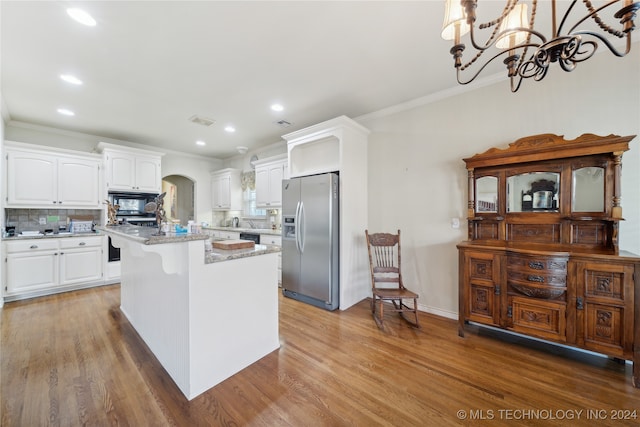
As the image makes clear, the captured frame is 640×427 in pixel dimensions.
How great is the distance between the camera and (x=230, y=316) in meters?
1.92

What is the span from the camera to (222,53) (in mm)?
2256

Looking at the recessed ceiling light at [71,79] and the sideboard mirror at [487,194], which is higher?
the recessed ceiling light at [71,79]

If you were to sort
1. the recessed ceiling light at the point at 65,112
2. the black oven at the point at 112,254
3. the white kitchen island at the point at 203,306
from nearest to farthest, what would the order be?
the white kitchen island at the point at 203,306 → the recessed ceiling light at the point at 65,112 → the black oven at the point at 112,254

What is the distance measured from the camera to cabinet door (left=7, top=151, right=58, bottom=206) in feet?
11.9

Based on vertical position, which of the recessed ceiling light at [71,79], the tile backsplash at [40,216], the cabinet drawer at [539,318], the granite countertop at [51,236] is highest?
the recessed ceiling light at [71,79]

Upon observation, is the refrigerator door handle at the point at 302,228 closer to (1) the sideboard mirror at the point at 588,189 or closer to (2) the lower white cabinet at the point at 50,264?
(1) the sideboard mirror at the point at 588,189

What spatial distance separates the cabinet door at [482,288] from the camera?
232cm

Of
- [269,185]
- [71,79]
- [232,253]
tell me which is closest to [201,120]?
[71,79]

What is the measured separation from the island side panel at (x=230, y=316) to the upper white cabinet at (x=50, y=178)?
4.01 m

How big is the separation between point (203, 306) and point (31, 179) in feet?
14.1

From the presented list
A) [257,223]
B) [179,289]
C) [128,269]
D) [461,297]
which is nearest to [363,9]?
[179,289]

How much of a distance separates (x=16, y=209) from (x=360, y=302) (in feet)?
18.3

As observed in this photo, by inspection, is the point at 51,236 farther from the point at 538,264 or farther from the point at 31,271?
the point at 538,264

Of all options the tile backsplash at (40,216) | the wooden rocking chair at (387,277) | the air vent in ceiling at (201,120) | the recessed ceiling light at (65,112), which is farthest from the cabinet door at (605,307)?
the tile backsplash at (40,216)
